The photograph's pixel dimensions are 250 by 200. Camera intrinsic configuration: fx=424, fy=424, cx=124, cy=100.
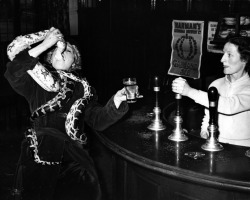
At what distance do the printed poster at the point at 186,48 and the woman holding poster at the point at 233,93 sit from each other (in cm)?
452

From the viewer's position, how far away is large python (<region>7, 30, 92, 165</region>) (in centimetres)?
244

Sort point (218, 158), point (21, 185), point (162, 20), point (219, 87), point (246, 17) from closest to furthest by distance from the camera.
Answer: point (218, 158) < point (21, 185) < point (219, 87) < point (246, 17) < point (162, 20)

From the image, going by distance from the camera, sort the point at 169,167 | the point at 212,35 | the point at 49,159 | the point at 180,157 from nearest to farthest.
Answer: the point at 169,167
the point at 180,157
the point at 49,159
the point at 212,35

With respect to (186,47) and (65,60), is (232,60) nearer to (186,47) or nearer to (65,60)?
(65,60)

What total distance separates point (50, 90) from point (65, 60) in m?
0.21

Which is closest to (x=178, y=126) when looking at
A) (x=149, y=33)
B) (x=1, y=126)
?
(x=1, y=126)

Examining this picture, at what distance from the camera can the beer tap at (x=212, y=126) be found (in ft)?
7.76

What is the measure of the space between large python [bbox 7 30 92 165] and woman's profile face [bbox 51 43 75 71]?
0.04 m

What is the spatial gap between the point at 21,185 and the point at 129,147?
0.67 metres

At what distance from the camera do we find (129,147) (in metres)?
2.53

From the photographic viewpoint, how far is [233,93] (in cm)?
290

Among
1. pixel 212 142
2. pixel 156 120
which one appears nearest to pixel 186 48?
pixel 156 120

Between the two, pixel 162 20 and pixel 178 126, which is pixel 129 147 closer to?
pixel 178 126

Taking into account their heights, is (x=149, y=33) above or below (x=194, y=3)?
below
